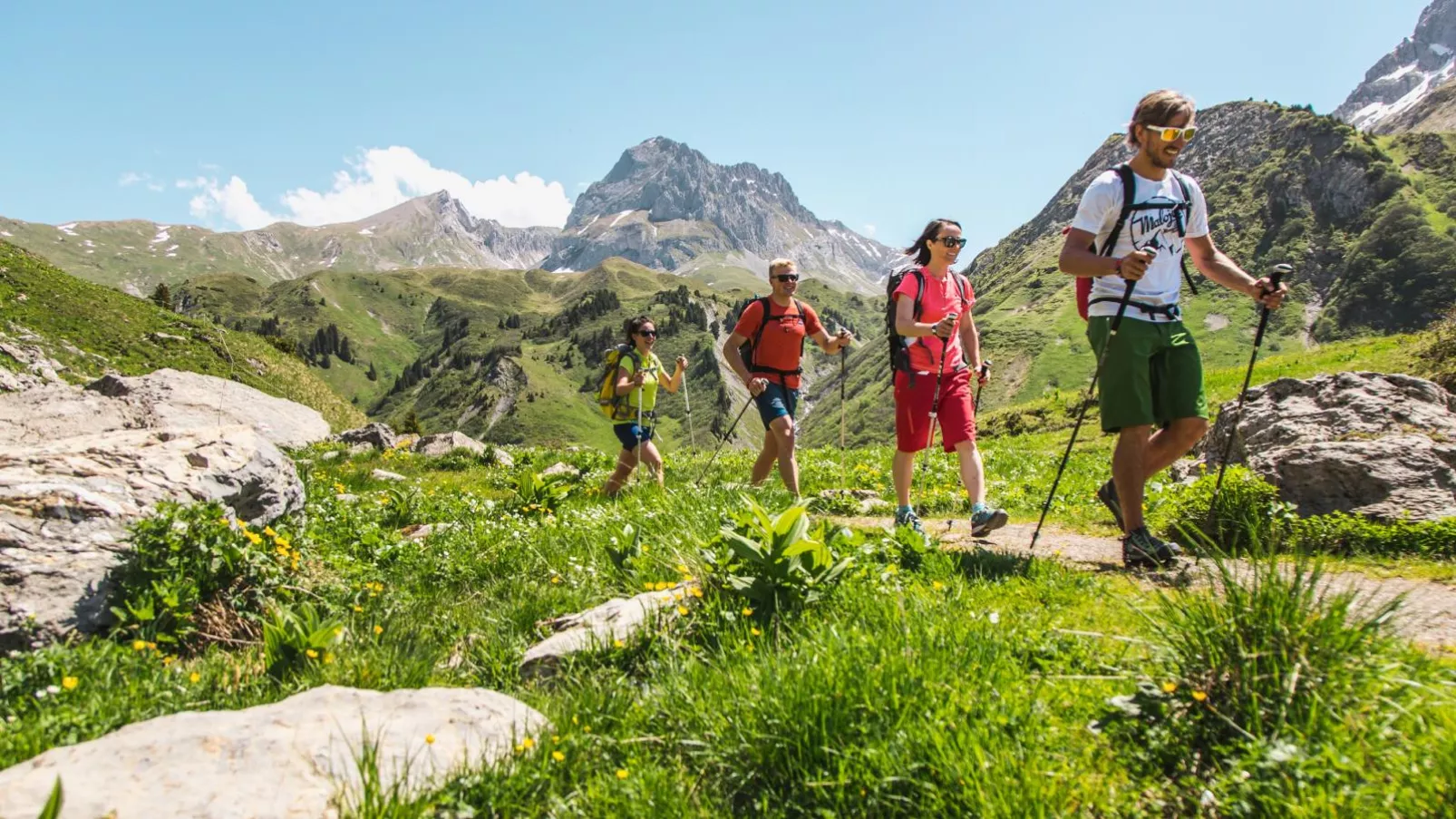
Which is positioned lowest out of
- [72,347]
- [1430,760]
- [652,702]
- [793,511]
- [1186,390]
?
[652,702]

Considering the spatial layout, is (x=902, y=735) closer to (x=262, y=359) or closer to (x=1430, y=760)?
(x=1430, y=760)

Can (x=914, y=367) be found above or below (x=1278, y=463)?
above

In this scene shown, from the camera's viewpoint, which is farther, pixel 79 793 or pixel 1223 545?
pixel 1223 545

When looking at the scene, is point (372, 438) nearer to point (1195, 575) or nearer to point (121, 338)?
point (1195, 575)

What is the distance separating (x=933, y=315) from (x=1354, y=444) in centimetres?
448

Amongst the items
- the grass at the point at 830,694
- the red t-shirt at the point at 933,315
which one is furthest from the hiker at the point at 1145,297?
the red t-shirt at the point at 933,315

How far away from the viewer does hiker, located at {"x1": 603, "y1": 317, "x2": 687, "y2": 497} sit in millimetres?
11461

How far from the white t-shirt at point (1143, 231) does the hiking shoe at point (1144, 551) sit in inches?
71.3

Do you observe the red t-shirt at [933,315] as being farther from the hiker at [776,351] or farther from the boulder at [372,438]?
the boulder at [372,438]

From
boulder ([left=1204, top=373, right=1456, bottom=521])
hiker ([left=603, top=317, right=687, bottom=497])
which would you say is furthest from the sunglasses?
hiker ([left=603, top=317, right=687, bottom=497])

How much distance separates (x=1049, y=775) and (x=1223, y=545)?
5891mm

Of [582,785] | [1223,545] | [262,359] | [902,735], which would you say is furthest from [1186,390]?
[262,359]

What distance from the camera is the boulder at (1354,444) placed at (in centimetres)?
725

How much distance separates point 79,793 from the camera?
2.59 m
